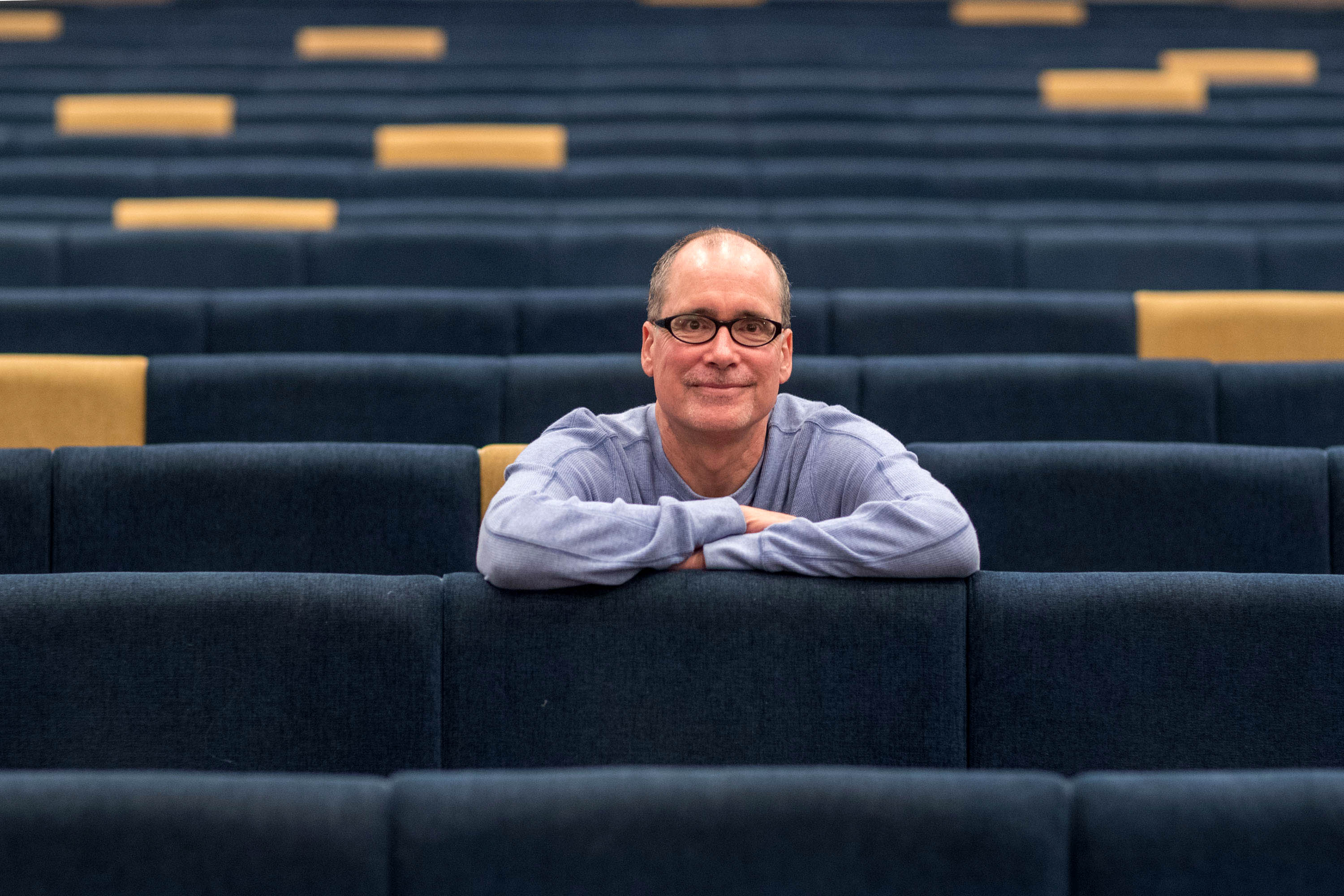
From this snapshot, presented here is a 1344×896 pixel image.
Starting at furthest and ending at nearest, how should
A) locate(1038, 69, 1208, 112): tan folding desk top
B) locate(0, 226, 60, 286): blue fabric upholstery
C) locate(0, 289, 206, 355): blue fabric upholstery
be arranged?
locate(1038, 69, 1208, 112): tan folding desk top < locate(0, 226, 60, 286): blue fabric upholstery < locate(0, 289, 206, 355): blue fabric upholstery

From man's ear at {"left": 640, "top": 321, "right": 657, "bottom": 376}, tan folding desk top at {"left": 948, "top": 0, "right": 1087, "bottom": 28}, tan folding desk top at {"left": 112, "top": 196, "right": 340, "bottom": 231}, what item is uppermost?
tan folding desk top at {"left": 948, "top": 0, "right": 1087, "bottom": 28}

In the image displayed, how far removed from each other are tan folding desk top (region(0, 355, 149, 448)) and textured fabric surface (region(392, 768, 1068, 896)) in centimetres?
37

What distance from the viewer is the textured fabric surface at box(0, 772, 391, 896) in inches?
9.8

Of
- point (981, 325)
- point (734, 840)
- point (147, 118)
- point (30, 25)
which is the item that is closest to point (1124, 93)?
point (981, 325)

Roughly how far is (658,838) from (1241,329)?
0.55m

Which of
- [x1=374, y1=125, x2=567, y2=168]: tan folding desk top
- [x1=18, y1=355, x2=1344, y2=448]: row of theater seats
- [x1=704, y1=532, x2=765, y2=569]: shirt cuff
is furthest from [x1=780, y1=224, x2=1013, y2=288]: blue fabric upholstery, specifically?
[x1=704, y1=532, x2=765, y2=569]: shirt cuff

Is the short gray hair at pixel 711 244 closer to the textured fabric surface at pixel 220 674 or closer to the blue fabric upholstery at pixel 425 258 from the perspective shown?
the textured fabric surface at pixel 220 674

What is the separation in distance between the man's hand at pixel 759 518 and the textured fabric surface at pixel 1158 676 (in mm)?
68

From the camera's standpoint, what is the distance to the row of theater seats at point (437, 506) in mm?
439

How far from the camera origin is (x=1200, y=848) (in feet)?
0.83

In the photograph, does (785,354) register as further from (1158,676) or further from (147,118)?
(147,118)

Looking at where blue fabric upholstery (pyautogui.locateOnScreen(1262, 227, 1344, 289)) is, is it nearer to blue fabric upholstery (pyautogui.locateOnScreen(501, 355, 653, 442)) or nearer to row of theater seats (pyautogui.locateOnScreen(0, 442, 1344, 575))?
row of theater seats (pyautogui.locateOnScreen(0, 442, 1344, 575))

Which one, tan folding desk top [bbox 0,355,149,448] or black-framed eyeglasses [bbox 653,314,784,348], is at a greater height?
black-framed eyeglasses [bbox 653,314,784,348]

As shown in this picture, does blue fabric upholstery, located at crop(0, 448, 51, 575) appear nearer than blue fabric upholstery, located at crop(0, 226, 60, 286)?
Yes
